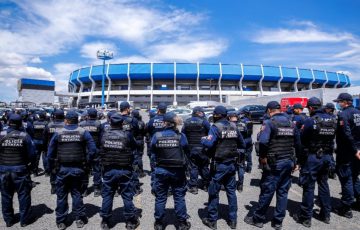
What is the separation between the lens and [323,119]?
15.2 ft

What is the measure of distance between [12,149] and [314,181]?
5.39 meters

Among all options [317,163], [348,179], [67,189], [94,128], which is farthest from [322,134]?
[94,128]

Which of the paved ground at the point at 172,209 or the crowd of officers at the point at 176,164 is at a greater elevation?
the crowd of officers at the point at 176,164

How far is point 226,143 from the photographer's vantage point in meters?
4.46

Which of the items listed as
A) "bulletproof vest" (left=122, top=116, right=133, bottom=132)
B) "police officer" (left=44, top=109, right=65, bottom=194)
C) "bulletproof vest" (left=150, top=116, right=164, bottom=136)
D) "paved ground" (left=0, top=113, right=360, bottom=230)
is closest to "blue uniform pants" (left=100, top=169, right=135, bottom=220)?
"paved ground" (left=0, top=113, right=360, bottom=230)

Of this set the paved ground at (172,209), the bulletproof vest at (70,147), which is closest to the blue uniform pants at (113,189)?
the paved ground at (172,209)

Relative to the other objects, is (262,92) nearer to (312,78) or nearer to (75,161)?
(312,78)

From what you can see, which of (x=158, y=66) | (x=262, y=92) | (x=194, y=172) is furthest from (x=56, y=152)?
(x=262, y=92)

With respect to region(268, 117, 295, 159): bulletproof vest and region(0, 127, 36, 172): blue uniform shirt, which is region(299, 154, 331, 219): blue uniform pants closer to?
region(268, 117, 295, 159): bulletproof vest

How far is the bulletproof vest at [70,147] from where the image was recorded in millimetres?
4422

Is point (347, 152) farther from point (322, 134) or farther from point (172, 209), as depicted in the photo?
point (172, 209)

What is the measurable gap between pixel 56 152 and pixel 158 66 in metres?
55.3

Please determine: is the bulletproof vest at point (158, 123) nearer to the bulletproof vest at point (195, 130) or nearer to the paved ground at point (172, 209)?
the bulletproof vest at point (195, 130)

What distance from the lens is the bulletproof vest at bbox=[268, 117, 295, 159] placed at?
4.40 m
